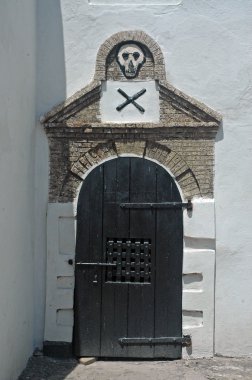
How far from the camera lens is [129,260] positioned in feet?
19.2

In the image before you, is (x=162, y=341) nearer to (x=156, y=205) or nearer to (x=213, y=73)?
(x=156, y=205)

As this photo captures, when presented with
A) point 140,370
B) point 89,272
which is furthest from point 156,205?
point 140,370

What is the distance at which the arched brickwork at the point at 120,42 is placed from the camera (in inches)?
232

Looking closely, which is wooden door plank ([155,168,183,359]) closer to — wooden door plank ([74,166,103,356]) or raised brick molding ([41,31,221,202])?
raised brick molding ([41,31,221,202])

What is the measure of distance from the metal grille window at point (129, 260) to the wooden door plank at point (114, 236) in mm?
55

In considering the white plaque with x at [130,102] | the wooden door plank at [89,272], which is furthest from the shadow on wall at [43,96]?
the white plaque with x at [130,102]

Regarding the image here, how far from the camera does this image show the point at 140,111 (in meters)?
5.89

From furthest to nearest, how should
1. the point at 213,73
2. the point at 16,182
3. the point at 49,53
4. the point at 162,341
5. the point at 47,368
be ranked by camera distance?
1. the point at 49,53
2. the point at 213,73
3. the point at 162,341
4. the point at 47,368
5. the point at 16,182

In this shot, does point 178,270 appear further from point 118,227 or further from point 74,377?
point 74,377

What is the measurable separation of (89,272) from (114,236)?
475 millimetres

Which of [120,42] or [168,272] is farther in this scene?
[120,42]

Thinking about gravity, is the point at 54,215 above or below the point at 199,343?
above

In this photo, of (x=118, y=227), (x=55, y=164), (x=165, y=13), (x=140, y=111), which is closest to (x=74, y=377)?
(x=118, y=227)

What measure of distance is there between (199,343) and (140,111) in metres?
2.58
